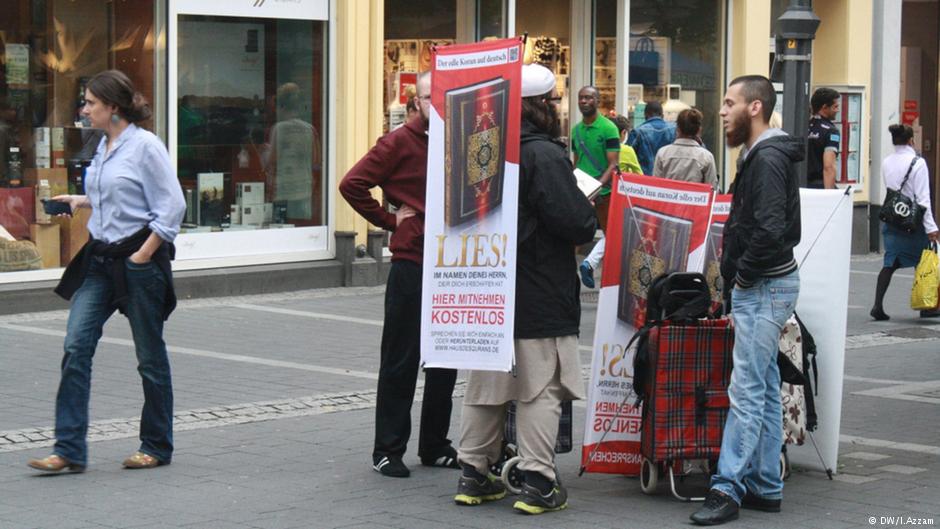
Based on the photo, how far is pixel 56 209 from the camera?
7.46 m

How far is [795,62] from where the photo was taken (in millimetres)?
9422

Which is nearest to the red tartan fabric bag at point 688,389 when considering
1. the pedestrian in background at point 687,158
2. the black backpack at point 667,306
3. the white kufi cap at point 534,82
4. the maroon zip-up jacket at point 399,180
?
the black backpack at point 667,306

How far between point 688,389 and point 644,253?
0.67m

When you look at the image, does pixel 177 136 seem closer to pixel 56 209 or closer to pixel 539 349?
pixel 56 209

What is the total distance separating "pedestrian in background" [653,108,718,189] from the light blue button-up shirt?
209 inches

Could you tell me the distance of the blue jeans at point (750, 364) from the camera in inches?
253

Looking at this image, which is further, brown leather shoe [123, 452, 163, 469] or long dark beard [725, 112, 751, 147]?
brown leather shoe [123, 452, 163, 469]

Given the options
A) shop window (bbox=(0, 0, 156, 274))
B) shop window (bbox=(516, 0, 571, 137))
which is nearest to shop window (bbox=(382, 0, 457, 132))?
shop window (bbox=(516, 0, 571, 137))

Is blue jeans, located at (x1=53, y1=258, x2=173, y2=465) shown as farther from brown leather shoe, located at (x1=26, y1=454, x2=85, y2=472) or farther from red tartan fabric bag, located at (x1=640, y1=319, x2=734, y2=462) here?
red tartan fabric bag, located at (x1=640, y1=319, x2=734, y2=462)

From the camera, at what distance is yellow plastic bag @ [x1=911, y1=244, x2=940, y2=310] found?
13.5 metres

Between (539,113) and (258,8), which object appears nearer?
(539,113)

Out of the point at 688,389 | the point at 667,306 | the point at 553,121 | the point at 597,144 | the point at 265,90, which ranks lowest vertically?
the point at 688,389

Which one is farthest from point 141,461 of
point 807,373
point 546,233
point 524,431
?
point 807,373

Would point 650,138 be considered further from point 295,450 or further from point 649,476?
point 649,476
